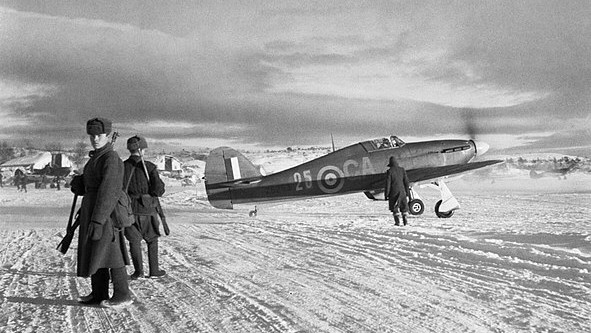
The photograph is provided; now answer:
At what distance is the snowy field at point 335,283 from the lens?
2.88 m

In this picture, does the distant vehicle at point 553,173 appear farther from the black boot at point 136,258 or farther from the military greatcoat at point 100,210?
the military greatcoat at point 100,210

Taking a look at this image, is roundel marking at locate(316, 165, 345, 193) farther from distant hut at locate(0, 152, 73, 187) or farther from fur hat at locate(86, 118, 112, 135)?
fur hat at locate(86, 118, 112, 135)

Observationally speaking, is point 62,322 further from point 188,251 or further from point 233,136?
point 233,136

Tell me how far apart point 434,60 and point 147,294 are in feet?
18.0

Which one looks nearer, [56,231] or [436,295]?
[436,295]

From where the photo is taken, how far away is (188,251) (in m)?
5.82

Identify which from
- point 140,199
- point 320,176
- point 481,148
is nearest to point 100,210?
point 140,199

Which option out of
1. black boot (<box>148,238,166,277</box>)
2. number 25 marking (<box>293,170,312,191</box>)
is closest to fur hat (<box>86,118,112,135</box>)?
black boot (<box>148,238,166,277</box>)

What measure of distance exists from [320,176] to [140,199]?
17.0ft

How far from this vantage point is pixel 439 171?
9.89 metres

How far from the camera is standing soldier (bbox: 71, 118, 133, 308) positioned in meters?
3.09

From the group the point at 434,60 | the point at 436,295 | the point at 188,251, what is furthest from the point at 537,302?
the point at 434,60

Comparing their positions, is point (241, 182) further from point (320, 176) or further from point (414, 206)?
point (414, 206)

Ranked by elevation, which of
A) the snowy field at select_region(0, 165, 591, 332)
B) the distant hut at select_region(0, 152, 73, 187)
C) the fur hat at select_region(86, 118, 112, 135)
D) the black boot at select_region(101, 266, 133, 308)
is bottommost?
the snowy field at select_region(0, 165, 591, 332)
